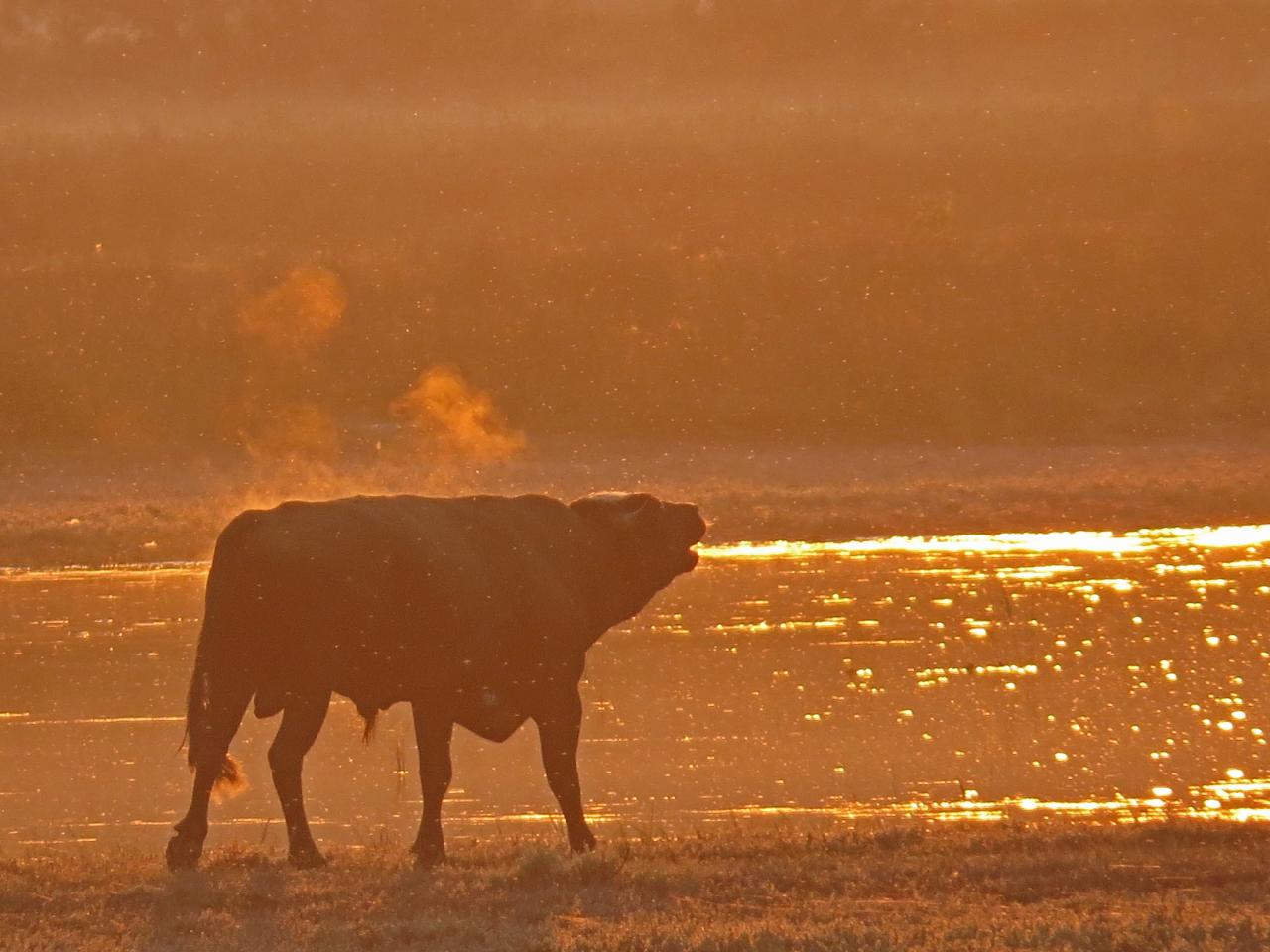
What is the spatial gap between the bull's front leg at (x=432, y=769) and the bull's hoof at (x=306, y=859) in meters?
0.46

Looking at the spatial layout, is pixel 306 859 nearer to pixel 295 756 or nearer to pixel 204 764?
pixel 295 756

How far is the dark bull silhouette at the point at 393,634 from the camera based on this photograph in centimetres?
1078

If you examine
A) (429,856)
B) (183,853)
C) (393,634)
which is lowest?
(429,856)

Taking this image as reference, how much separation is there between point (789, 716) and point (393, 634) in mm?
6484

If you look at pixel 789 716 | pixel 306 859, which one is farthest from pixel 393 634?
pixel 789 716

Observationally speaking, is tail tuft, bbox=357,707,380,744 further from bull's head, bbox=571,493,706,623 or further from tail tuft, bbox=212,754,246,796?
bull's head, bbox=571,493,706,623

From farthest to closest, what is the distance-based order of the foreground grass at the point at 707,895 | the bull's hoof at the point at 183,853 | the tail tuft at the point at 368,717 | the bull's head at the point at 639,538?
1. the bull's head at the point at 639,538
2. the tail tuft at the point at 368,717
3. the bull's hoof at the point at 183,853
4. the foreground grass at the point at 707,895

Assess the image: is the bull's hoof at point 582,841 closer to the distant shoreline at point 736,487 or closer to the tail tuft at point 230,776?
the tail tuft at point 230,776

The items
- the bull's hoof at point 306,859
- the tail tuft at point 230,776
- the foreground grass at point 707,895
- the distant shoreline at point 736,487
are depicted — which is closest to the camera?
the foreground grass at point 707,895

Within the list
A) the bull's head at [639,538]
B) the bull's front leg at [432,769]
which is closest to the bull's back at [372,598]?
the bull's front leg at [432,769]

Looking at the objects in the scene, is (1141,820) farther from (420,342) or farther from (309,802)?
(420,342)

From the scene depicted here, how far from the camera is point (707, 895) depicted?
958 cm

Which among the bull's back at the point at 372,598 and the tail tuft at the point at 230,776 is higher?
the bull's back at the point at 372,598

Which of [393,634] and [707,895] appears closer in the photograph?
[707,895]
